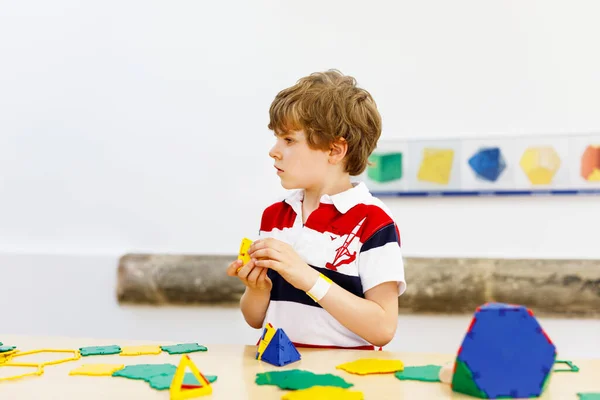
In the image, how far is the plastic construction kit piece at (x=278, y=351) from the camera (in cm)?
94

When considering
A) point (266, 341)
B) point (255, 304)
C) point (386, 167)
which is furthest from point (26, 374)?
point (386, 167)

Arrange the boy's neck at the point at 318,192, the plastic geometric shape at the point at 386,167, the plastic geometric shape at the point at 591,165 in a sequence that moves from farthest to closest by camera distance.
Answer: the plastic geometric shape at the point at 386,167
the plastic geometric shape at the point at 591,165
the boy's neck at the point at 318,192

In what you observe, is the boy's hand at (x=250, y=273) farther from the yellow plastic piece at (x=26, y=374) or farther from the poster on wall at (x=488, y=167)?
the poster on wall at (x=488, y=167)

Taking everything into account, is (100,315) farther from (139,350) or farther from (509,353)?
(509,353)

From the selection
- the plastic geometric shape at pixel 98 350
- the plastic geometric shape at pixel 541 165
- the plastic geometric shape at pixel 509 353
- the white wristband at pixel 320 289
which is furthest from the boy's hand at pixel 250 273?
the plastic geometric shape at pixel 541 165

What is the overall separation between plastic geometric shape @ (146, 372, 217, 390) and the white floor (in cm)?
146

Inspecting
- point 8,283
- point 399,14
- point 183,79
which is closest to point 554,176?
point 399,14

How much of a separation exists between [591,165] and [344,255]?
130 cm

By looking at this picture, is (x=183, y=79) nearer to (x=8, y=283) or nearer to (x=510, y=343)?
(x=8, y=283)

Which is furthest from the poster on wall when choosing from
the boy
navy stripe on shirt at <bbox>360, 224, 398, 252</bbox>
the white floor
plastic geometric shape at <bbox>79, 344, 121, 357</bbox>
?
plastic geometric shape at <bbox>79, 344, 121, 357</bbox>

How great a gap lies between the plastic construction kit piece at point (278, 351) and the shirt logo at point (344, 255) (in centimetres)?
27

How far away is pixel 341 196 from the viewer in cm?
126

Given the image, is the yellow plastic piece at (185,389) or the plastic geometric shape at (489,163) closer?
the yellow plastic piece at (185,389)

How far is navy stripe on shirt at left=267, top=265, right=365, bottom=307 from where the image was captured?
1.20m
